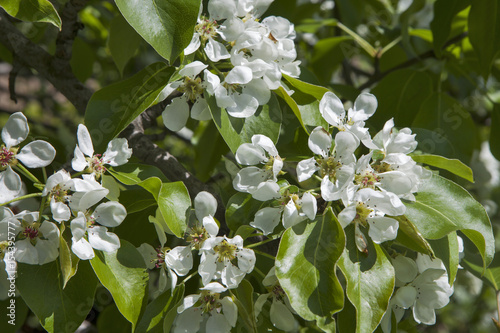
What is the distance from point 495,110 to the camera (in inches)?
85.9

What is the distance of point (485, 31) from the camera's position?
6.19ft

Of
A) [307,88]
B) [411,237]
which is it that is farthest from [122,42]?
[411,237]

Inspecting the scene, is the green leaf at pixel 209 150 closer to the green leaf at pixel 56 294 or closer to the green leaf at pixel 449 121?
the green leaf at pixel 449 121

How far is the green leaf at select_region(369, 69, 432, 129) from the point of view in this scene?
6.95ft

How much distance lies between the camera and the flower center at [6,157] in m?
1.32

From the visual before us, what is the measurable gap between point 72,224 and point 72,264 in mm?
97

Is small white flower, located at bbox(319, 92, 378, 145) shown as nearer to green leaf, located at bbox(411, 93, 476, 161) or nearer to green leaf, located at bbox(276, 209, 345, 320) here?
green leaf, located at bbox(276, 209, 345, 320)

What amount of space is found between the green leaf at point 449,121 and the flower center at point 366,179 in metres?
0.85

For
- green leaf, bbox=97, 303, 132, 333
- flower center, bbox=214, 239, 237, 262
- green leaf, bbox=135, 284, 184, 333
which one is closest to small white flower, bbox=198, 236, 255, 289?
flower center, bbox=214, 239, 237, 262

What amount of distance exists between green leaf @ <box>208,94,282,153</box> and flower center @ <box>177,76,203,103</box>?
0.23 ft

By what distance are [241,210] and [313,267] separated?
24 cm

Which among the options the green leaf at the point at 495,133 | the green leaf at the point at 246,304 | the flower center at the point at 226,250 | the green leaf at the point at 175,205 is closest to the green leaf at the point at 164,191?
the green leaf at the point at 175,205

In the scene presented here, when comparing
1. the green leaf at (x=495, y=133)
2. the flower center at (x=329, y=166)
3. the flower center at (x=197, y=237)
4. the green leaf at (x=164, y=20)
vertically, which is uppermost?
the green leaf at (x=164, y=20)

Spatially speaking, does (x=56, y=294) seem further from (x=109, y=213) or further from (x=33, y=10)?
(x=33, y=10)
